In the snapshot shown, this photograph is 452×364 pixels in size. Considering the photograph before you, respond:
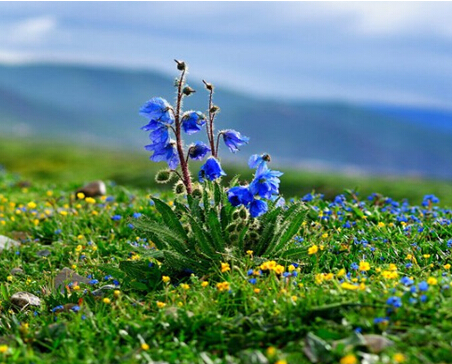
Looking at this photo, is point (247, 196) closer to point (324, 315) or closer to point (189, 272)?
point (189, 272)

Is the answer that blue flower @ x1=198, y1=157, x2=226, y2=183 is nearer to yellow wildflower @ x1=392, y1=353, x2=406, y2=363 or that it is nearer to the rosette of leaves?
the rosette of leaves

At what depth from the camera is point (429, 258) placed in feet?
22.1

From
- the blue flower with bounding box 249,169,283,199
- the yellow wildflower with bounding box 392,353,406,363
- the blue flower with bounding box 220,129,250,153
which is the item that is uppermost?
the blue flower with bounding box 220,129,250,153

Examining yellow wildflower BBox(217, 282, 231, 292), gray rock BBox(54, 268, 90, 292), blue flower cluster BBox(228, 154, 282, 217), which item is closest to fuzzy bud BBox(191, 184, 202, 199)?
blue flower cluster BBox(228, 154, 282, 217)

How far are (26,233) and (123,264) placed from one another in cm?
424

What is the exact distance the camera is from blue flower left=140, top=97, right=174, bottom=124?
20.8 feet

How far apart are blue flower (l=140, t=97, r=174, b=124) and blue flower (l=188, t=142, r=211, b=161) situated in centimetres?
39

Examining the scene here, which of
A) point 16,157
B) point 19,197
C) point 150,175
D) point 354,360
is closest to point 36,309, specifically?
point 354,360

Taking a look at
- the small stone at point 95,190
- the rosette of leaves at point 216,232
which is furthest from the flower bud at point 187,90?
the small stone at point 95,190

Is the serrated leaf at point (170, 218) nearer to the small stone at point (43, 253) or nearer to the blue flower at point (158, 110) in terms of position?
the blue flower at point (158, 110)

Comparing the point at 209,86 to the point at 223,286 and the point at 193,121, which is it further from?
the point at 223,286

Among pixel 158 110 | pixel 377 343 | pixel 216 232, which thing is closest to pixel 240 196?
pixel 216 232

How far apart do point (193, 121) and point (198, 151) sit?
31 cm

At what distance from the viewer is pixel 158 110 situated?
6367 millimetres
